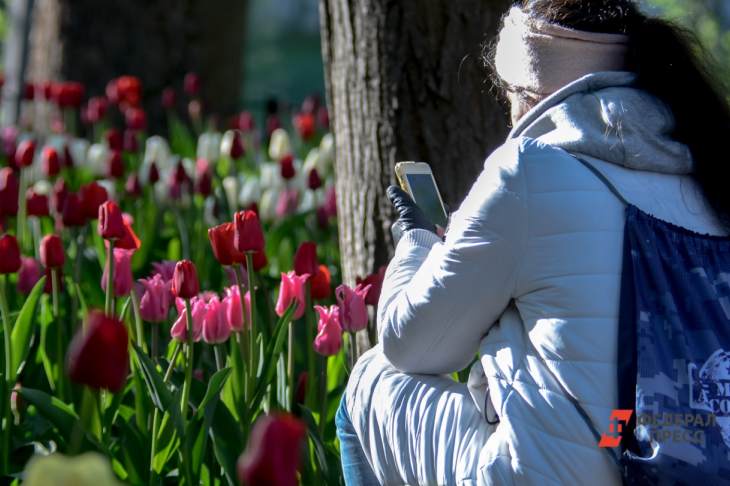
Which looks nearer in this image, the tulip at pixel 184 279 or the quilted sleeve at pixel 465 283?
the quilted sleeve at pixel 465 283

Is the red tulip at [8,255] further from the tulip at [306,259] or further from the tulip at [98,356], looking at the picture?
the tulip at [98,356]

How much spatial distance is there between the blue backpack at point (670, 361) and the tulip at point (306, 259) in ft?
2.83

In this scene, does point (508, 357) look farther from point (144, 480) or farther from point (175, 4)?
point (175, 4)

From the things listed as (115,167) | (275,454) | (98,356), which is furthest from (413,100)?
(275,454)

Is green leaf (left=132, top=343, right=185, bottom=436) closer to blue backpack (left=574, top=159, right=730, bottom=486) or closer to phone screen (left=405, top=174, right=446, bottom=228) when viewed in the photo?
phone screen (left=405, top=174, right=446, bottom=228)

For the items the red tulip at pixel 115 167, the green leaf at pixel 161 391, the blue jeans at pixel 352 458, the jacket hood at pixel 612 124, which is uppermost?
the jacket hood at pixel 612 124

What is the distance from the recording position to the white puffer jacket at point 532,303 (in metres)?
1.93

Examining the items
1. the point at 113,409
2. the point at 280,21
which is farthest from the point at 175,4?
the point at 280,21

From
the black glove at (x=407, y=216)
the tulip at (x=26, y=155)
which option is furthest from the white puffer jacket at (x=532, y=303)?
the tulip at (x=26, y=155)

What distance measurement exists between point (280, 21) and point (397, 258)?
23555mm

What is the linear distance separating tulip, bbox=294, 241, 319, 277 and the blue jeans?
46cm

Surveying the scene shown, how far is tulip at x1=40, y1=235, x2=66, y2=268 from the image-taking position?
2787 millimetres

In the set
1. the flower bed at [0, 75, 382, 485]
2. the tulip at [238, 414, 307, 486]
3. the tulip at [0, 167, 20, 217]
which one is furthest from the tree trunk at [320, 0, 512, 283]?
the tulip at [238, 414, 307, 486]

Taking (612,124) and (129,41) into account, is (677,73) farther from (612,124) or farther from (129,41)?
(129,41)
